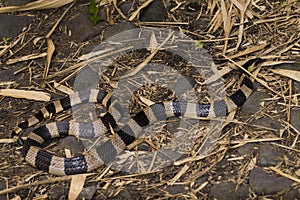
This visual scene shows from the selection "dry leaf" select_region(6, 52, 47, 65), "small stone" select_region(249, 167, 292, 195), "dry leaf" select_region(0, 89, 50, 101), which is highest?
"dry leaf" select_region(6, 52, 47, 65)

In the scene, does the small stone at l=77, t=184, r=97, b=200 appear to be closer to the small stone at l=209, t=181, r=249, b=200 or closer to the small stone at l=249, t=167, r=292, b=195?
the small stone at l=209, t=181, r=249, b=200

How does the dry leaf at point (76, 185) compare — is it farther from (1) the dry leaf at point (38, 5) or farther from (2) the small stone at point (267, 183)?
(1) the dry leaf at point (38, 5)

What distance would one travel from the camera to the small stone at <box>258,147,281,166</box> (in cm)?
505

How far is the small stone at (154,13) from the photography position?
676 centimetres

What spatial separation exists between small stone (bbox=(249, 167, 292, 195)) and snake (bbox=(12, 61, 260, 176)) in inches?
37.0

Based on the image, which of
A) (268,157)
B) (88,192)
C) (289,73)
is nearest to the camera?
(88,192)

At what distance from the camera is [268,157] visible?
510 cm

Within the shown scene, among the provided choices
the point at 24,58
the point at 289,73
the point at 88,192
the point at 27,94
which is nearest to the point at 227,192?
the point at 88,192

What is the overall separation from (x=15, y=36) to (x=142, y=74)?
1.72 metres

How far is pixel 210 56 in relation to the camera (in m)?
6.31

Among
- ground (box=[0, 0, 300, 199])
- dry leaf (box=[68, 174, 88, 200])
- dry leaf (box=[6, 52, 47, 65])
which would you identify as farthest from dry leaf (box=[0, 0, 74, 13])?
dry leaf (box=[68, 174, 88, 200])

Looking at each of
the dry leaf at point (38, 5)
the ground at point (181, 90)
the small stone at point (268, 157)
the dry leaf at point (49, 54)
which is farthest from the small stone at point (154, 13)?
the small stone at point (268, 157)

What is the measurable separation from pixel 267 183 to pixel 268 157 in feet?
1.09

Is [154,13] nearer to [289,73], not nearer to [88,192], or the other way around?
[289,73]
